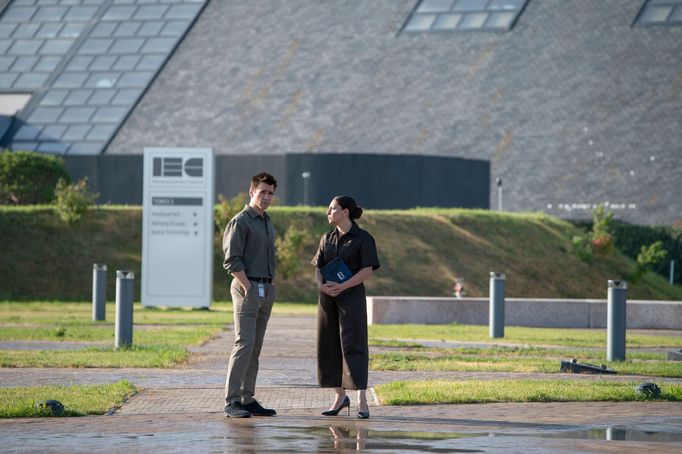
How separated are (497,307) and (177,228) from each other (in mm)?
10070

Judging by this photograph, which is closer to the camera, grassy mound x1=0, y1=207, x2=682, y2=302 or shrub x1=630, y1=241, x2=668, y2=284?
grassy mound x1=0, y1=207, x2=682, y2=302

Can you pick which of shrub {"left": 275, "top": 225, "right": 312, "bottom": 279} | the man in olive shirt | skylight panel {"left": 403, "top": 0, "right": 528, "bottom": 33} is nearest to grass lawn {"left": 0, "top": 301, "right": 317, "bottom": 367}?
shrub {"left": 275, "top": 225, "right": 312, "bottom": 279}

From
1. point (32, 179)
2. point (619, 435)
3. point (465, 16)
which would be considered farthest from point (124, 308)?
point (465, 16)

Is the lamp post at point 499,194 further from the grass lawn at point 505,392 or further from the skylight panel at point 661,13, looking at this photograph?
the grass lawn at point 505,392

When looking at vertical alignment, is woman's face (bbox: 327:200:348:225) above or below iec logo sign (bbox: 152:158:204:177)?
below

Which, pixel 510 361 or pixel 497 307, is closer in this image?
pixel 510 361

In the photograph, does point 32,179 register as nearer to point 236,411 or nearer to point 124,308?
point 124,308

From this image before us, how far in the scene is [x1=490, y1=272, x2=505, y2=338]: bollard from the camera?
2367 centimetres

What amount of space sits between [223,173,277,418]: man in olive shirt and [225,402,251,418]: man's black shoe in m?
0.01

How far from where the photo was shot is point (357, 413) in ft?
40.8

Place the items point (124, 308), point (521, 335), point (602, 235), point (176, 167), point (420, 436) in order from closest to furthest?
1. point (420, 436)
2. point (124, 308)
3. point (521, 335)
4. point (176, 167)
5. point (602, 235)

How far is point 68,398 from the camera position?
13.1m

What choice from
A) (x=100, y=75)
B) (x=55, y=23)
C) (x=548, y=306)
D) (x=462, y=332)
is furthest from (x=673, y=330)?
(x=55, y=23)

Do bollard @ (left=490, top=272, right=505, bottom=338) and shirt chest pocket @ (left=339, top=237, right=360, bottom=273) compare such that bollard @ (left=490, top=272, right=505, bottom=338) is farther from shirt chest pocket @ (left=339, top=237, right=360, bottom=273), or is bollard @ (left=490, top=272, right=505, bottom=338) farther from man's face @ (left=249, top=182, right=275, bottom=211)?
man's face @ (left=249, top=182, right=275, bottom=211)
